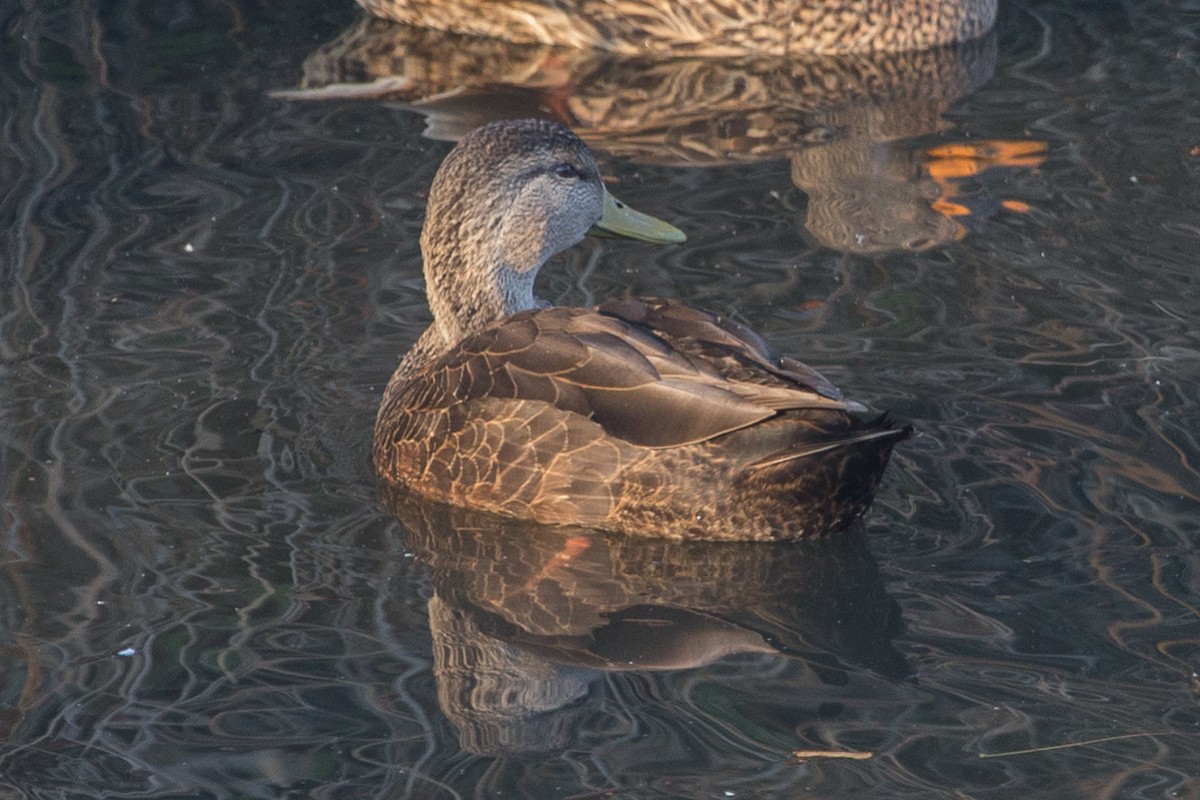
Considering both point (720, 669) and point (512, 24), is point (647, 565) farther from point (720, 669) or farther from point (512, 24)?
point (512, 24)

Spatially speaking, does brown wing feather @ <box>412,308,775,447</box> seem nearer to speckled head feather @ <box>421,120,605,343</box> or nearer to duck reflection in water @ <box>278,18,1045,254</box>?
speckled head feather @ <box>421,120,605,343</box>

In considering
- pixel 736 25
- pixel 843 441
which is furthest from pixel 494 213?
pixel 736 25

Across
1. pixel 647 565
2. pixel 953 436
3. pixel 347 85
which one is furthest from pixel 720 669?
pixel 347 85

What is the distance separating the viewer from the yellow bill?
6762 mm

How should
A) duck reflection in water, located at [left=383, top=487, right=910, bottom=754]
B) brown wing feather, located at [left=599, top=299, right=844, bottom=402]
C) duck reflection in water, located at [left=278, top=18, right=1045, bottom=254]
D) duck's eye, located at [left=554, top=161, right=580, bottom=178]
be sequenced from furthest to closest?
duck reflection in water, located at [left=278, top=18, right=1045, bottom=254] < duck's eye, located at [left=554, top=161, right=580, bottom=178] < brown wing feather, located at [left=599, top=299, right=844, bottom=402] < duck reflection in water, located at [left=383, top=487, right=910, bottom=754]

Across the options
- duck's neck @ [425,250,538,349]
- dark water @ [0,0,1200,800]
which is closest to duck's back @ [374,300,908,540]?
dark water @ [0,0,1200,800]

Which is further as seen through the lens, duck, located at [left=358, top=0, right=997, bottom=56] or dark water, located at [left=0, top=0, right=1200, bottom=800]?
duck, located at [left=358, top=0, right=997, bottom=56]

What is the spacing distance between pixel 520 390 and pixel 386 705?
132 cm

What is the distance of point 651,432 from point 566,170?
4.65 feet

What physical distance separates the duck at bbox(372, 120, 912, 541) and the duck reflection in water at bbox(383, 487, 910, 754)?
10 centimetres

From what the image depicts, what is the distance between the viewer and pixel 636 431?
217 inches

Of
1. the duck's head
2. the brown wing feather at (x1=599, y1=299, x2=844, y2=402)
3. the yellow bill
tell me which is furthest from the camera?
the yellow bill

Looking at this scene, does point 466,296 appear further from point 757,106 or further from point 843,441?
point 757,106

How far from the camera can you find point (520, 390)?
18.8 feet
